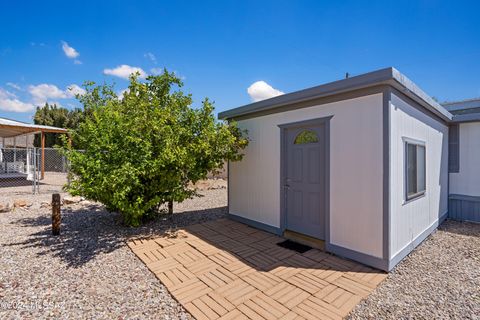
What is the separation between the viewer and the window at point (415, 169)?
11.5 feet

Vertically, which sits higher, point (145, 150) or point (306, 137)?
point (306, 137)

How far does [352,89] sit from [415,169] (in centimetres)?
188

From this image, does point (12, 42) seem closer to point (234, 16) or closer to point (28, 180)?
point (234, 16)

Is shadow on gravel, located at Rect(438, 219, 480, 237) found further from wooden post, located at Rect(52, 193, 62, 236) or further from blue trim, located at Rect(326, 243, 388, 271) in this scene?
wooden post, located at Rect(52, 193, 62, 236)

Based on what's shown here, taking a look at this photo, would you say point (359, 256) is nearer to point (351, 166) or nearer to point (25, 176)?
point (351, 166)

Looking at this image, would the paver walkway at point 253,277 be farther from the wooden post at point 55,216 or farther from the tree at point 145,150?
the wooden post at point 55,216

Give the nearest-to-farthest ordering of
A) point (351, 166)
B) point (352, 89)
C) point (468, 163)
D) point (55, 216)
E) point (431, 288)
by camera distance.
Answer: point (431, 288) < point (352, 89) < point (351, 166) < point (55, 216) < point (468, 163)

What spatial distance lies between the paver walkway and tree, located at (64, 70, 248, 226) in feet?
3.07

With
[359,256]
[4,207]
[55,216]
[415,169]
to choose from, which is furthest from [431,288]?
[4,207]

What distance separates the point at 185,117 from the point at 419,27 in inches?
263

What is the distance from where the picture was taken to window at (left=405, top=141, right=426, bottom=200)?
3.51m

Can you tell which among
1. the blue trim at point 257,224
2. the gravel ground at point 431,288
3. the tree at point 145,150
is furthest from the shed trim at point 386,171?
the tree at point 145,150

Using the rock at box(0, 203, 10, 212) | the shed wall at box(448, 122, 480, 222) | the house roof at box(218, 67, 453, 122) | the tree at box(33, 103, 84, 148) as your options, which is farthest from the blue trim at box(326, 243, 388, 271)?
the tree at box(33, 103, 84, 148)

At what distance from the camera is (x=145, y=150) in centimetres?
382
